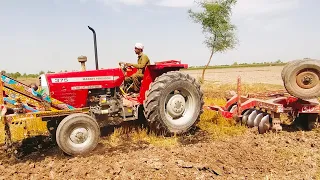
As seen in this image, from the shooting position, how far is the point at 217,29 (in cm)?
2258

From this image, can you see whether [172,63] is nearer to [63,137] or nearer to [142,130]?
[142,130]

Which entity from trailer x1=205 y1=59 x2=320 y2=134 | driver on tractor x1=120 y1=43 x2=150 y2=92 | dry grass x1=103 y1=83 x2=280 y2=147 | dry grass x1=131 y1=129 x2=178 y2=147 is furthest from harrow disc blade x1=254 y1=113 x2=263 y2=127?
driver on tractor x1=120 y1=43 x2=150 y2=92

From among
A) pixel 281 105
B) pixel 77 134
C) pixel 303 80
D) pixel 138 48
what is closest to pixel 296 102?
pixel 303 80

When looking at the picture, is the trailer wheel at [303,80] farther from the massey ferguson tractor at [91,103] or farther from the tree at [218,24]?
the tree at [218,24]

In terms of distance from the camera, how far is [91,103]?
247 inches

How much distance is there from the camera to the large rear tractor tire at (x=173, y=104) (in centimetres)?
618

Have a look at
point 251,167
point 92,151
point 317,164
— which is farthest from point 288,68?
point 92,151

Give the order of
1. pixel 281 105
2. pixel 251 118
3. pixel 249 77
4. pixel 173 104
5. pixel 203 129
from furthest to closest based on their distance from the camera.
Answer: pixel 249 77, pixel 203 129, pixel 251 118, pixel 173 104, pixel 281 105

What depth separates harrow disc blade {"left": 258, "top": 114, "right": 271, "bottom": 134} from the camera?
6452 mm

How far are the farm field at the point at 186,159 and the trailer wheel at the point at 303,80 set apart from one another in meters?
0.80

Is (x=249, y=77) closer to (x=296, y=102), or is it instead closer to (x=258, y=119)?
(x=296, y=102)

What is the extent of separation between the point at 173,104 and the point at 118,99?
110cm

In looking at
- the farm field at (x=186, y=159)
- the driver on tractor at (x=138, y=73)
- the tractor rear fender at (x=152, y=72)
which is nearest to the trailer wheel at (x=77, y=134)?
the farm field at (x=186, y=159)

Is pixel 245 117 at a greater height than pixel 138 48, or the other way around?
pixel 138 48
